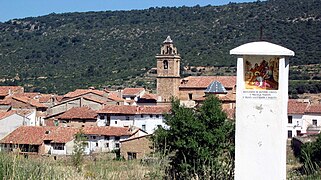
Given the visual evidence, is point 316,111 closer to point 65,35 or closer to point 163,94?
point 163,94

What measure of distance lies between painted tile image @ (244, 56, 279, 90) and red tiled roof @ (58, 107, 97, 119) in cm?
3209

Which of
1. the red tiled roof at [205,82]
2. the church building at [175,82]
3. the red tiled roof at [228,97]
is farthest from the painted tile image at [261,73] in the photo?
the church building at [175,82]

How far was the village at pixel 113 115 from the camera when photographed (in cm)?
3008

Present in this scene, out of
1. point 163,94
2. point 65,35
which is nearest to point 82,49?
point 65,35

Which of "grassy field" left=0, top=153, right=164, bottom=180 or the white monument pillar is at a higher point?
the white monument pillar

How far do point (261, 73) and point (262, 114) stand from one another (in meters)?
0.47

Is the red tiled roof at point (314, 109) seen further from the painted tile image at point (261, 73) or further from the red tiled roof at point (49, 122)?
the painted tile image at point (261, 73)

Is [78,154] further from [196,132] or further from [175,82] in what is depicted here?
[175,82]

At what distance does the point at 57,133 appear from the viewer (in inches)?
1232

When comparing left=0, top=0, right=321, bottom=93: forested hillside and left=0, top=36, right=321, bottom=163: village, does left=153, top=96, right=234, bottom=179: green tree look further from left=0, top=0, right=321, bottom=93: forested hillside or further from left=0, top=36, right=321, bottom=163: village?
left=0, top=0, right=321, bottom=93: forested hillside

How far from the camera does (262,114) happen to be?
6008 millimetres

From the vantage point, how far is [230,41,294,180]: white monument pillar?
5961mm

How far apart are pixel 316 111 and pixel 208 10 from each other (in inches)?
2434

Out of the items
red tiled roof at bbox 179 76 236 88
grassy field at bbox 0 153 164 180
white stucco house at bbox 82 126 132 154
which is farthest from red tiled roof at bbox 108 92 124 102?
grassy field at bbox 0 153 164 180
